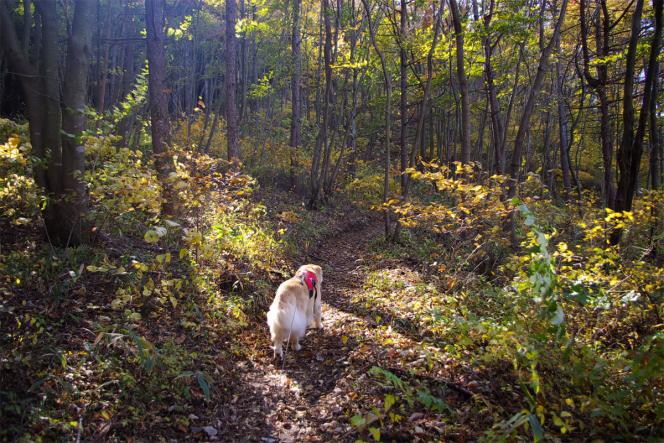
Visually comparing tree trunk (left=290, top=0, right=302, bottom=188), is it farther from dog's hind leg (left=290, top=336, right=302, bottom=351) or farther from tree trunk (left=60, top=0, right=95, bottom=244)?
dog's hind leg (left=290, top=336, right=302, bottom=351)

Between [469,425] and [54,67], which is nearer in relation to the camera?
[469,425]

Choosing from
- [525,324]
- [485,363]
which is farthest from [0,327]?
[525,324]

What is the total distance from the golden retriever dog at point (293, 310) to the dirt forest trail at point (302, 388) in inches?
10.5

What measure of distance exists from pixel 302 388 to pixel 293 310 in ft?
3.23

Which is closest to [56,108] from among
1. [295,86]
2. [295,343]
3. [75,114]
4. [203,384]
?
[75,114]

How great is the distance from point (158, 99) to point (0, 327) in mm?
5545

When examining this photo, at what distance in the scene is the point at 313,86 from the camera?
79.7ft

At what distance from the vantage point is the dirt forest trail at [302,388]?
3.72m

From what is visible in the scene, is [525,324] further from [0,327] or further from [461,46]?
[461,46]

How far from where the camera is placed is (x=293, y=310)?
5.08 metres

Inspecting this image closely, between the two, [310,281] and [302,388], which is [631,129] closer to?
[310,281]

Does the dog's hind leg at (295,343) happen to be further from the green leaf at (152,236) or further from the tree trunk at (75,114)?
the tree trunk at (75,114)

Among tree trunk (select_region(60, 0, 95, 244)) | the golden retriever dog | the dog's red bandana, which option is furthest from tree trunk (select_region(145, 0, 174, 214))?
the golden retriever dog

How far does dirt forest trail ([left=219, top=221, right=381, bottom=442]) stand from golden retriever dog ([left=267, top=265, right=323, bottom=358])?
27 centimetres
